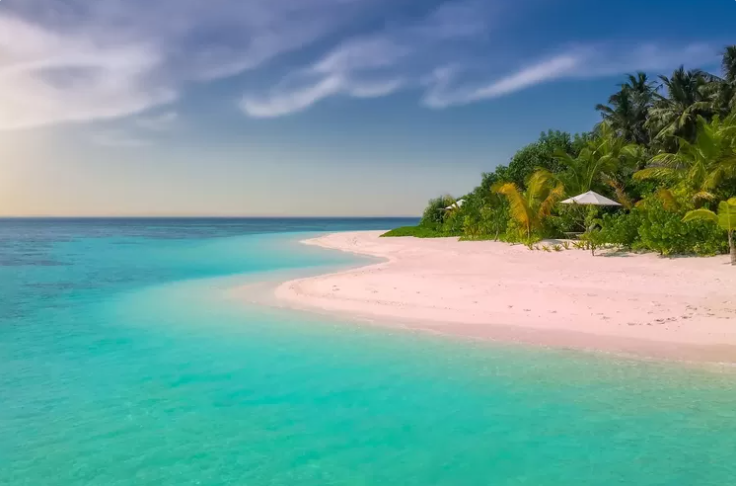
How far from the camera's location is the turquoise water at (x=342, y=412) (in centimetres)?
530

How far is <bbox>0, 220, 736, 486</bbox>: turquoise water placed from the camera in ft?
17.4

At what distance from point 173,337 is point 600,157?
24.5 meters

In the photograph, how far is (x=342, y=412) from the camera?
686 cm

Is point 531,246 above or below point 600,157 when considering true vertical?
below

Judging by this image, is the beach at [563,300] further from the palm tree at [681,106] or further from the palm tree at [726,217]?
the palm tree at [681,106]

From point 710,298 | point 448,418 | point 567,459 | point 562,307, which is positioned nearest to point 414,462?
point 448,418

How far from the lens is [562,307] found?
37.8ft

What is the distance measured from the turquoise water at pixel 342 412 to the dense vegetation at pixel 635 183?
414 inches

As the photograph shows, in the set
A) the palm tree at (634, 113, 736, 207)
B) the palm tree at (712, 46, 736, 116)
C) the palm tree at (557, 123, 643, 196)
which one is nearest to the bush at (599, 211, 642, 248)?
the palm tree at (634, 113, 736, 207)

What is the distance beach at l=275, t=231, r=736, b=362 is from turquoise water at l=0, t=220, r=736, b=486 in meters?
1.02

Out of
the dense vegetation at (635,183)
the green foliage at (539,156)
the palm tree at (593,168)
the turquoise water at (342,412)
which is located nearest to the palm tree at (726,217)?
the dense vegetation at (635,183)

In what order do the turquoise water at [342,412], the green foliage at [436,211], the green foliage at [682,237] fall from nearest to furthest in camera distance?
the turquoise water at [342,412], the green foliage at [682,237], the green foliage at [436,211]

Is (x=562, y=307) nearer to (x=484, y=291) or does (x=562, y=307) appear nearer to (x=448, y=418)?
(x=484, y=291)

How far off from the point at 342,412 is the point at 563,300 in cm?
719
